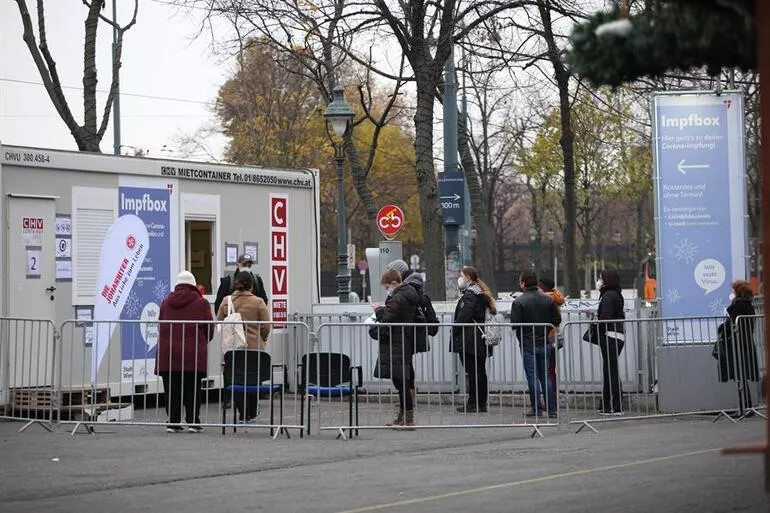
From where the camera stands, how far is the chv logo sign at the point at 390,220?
27.2m

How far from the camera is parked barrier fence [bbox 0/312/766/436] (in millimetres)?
14750

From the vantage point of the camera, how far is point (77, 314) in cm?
1698

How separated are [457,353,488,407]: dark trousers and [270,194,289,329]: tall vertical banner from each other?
4308mm

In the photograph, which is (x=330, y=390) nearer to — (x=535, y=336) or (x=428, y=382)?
(x=535, y=336)

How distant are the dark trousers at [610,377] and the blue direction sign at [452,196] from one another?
26.0 ft

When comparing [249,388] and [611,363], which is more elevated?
[611,363]

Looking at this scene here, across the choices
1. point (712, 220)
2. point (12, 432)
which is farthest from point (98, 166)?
point (712, 220)

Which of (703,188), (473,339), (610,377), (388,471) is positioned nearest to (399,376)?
(473,339)

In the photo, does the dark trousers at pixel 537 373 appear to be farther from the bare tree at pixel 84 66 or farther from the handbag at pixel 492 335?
the bare tree at pixel 84 66

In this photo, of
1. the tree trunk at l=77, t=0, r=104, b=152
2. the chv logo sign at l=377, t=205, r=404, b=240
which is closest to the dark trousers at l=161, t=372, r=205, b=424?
the tree trunk at l=77, t=0, r=104, b=152

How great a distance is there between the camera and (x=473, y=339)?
1617 centimetres

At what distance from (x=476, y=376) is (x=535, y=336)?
79cm

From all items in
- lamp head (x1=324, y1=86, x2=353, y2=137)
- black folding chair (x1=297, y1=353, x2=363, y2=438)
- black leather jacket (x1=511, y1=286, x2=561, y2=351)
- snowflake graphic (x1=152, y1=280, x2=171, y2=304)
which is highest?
lamp head (x1=324, y1=86, x2=353, y2=137)

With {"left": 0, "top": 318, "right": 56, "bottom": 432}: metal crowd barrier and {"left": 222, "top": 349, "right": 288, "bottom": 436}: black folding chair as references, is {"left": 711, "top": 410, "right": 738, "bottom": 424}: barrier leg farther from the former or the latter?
{"left": 0, "top": 318, "right": 56, "bottom": 432}: metal crowd barrier
